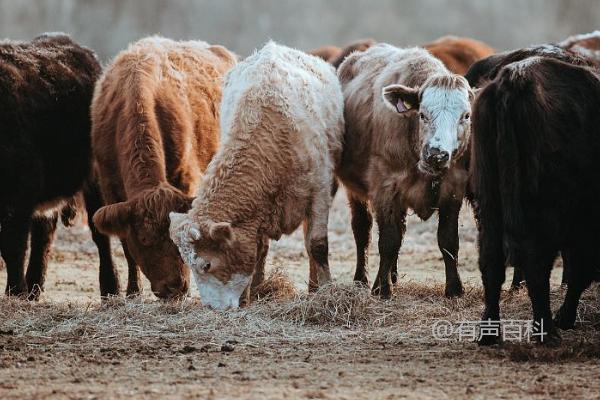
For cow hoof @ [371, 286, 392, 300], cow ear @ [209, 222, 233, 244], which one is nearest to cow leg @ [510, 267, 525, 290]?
cow hoof @ [371, 286, 392, 300]

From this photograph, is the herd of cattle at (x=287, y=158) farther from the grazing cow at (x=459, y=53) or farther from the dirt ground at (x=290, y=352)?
the grazing cow at (x=459, y=53)

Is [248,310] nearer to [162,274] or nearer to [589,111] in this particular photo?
[162,274]

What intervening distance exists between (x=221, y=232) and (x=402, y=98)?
176cm

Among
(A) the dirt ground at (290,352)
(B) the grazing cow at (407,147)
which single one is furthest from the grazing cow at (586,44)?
(A) the dirt ground at (290,352)

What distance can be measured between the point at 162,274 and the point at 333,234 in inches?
236

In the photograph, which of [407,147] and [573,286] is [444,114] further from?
[573,286]

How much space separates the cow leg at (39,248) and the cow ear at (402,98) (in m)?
3.89

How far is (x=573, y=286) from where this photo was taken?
7160mm

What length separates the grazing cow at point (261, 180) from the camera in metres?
7.86

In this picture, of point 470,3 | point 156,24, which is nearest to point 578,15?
point 470,3

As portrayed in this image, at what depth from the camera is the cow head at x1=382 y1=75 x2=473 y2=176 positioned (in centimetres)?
771

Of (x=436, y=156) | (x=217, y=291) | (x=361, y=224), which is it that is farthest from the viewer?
(x=361, y=224)

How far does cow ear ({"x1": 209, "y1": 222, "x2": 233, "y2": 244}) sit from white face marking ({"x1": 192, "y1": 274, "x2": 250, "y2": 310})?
30 cm

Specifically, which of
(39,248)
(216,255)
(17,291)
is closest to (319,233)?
(216,255)
